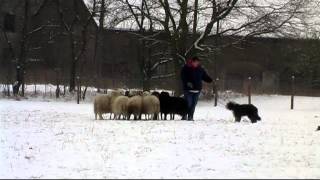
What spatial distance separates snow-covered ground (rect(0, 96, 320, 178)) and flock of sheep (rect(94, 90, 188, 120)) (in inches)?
125

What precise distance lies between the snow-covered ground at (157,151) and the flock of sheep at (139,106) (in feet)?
10.4

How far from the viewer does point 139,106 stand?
2056cm

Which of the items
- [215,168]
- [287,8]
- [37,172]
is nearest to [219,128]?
[215,168]

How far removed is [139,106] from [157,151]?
8.43 meters

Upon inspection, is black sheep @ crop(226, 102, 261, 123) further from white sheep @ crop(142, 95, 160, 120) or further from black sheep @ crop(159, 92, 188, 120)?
white sheep @ crop(142, 95, 160, 120)

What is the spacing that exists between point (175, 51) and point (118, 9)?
424 centimetres

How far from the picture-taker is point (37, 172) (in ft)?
33.6

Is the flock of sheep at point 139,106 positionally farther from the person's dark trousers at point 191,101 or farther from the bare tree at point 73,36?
the bare tree at point 73,36

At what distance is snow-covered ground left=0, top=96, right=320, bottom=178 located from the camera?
33.7 ft

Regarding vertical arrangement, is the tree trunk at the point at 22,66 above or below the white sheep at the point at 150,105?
above

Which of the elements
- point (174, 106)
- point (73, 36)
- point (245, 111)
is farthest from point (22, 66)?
point (245, 111)

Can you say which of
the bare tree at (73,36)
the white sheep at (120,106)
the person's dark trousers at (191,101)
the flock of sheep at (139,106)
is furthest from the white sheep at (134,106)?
the bare tree at (73,36)

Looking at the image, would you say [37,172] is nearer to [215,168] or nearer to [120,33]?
[215,168]

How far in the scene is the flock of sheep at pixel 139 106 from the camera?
2061 centimetres
